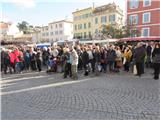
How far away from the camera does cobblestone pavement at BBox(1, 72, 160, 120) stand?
18.8 feet

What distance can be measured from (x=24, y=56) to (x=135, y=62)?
25.0 feet

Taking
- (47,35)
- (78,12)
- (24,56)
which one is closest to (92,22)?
(78,12)

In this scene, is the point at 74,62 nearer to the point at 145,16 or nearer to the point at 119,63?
the point at 119,63

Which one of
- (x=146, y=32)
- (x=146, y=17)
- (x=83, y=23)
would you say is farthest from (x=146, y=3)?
(x=83, y=23)

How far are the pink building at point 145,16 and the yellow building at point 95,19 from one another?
4842 millimetres

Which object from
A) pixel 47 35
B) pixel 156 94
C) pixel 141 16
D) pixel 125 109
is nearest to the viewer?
pixel 125 109

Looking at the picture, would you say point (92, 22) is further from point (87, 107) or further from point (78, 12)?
point (87, 107)

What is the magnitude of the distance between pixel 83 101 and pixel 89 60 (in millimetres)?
5824

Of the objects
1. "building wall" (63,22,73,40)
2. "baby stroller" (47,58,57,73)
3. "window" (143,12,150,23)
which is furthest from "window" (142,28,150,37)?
"building wall" (63,22,73,40)

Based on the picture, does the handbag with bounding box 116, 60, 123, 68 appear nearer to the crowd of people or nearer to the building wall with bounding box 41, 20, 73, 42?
the crowd of people

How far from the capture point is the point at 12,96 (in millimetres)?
8016

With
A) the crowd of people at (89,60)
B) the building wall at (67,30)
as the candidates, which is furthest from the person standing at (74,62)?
the building wall at (67,30)

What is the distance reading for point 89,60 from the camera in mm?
12695

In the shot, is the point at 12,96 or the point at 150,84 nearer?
the point at 12,96
